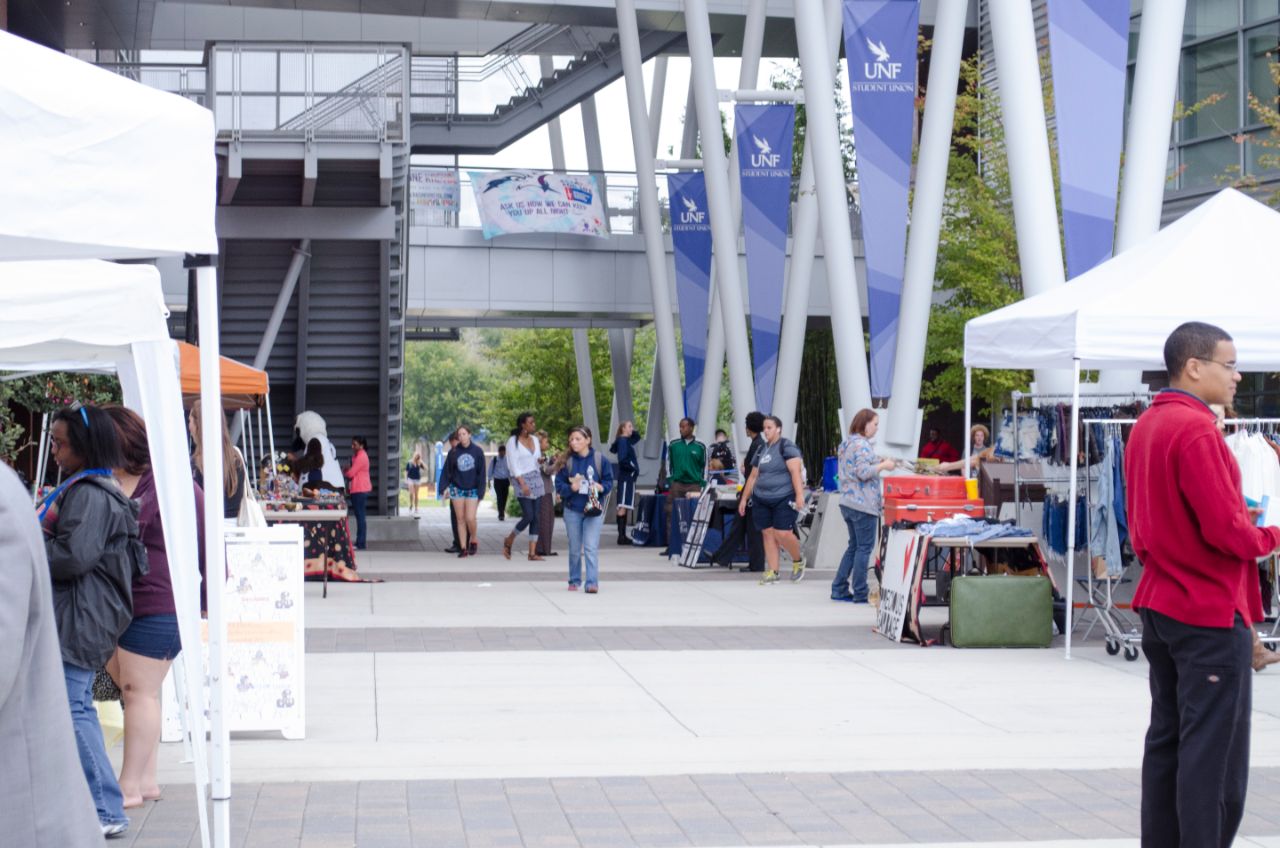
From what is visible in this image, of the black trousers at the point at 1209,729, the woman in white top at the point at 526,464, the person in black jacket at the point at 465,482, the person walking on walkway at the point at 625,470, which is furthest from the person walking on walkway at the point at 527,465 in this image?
the black trousers at the point at 1209,729

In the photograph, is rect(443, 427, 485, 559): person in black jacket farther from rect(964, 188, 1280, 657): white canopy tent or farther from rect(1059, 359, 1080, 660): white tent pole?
rect(1059, 359, 1080, 660): white tent pole

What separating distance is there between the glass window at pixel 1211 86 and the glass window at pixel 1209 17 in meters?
0.21

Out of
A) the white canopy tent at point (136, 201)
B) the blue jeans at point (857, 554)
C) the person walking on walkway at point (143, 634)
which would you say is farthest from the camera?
the blue jeans at point (857, 554)

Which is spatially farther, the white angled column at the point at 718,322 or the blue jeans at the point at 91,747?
the white angled column at the point at 718,322

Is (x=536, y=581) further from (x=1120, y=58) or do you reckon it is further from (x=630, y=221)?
(x=630, y=221)

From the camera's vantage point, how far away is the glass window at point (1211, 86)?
27.9 meters

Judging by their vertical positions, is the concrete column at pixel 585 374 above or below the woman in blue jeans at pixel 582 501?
above

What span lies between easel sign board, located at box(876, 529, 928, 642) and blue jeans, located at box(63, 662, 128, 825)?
7073 mm

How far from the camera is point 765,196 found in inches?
939

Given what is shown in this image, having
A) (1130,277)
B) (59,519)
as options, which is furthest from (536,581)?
(59,519)

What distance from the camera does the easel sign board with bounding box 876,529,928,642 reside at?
1224 cm

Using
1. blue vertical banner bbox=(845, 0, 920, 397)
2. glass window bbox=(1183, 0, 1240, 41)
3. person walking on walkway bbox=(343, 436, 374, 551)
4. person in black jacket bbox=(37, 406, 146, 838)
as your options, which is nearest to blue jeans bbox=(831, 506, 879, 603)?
blue vertical banner bbox=(845, 0, 920, 397)

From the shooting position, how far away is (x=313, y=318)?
2536 cm

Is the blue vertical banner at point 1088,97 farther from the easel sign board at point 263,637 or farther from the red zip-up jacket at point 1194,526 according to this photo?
the red zip-up jacket at point 1194,526
